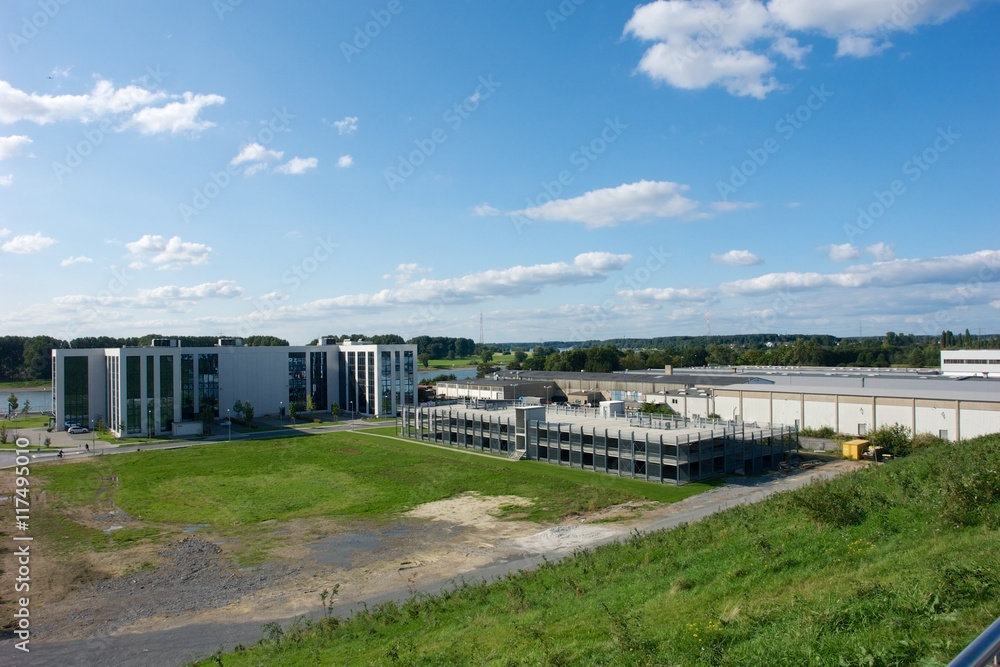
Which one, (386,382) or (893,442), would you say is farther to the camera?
(386,382)

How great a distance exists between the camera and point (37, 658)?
18234 mm

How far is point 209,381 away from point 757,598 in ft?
257

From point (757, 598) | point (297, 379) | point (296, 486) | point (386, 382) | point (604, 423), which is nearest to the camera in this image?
point (757, 598)

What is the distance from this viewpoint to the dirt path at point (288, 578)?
19141mm

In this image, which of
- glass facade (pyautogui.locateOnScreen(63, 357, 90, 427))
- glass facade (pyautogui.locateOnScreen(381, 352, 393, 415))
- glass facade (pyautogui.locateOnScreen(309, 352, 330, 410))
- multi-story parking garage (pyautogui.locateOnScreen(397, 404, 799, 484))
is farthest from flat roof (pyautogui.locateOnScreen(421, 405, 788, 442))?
glass facade (pyautogui.locateOnScreen(63, 357, 90, 427))

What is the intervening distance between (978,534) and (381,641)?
46.5ft

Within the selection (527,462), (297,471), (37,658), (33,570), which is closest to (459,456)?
(527,462)

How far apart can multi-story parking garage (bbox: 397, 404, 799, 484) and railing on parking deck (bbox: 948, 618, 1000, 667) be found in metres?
36.2

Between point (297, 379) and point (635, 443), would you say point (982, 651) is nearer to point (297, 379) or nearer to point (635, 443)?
point (635, 443)

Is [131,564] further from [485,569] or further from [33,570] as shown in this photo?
[485,569]

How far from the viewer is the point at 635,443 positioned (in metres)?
40.8

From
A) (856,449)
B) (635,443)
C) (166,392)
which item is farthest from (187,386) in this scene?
(856,449)

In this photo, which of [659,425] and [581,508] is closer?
[581,508]

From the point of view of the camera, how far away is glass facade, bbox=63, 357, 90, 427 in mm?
71062
